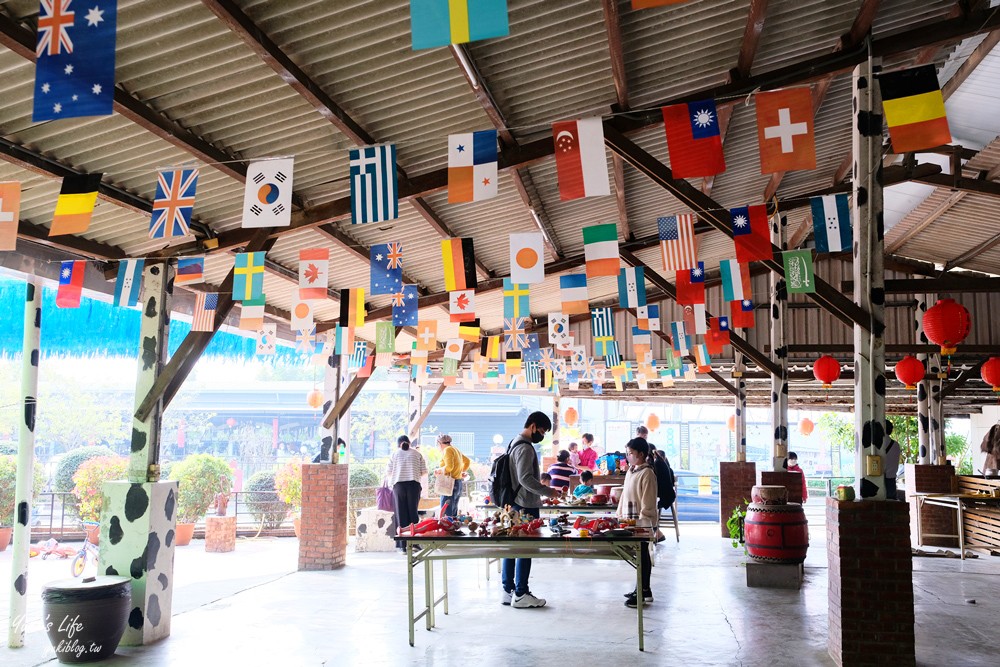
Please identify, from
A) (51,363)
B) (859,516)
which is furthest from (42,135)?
(51,363)

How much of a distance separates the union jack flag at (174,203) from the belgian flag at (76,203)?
445 millimetres

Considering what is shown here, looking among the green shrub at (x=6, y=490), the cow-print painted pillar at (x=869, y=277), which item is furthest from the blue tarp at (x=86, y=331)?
the cow-print painted pillar at (x=869, y=277)

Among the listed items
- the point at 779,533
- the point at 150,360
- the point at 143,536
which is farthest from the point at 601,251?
Result: the point at 143,536

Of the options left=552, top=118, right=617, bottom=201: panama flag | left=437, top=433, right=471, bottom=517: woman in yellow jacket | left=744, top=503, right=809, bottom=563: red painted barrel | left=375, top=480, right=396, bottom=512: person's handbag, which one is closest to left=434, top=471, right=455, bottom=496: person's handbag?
left=437, top=433, right=471, bottom=517: woman in yellow jacket

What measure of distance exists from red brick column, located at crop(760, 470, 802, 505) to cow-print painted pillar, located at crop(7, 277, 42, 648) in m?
9.46

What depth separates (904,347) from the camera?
13117mm

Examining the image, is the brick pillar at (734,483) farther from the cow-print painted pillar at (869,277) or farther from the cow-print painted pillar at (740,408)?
the cow-print painted pillar at (869,277)

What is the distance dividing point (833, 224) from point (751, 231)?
3.21 ft

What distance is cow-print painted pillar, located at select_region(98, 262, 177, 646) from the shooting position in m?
6.36

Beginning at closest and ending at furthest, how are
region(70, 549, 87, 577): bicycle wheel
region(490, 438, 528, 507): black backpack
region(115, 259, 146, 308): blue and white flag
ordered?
region(115, 259, 146, 308): blue and white flag → region(490, 438, 528, 507): black backpack → region(70, 549, 87, 577): bicycle wheel

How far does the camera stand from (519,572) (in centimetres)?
762

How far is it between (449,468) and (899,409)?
1516cm

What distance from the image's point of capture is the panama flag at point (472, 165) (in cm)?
579

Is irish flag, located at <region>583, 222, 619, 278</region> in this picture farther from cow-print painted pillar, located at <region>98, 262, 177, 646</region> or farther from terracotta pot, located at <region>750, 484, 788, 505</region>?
cow-print painted pillar, located at <region>98, 262, 177, 646</region>
